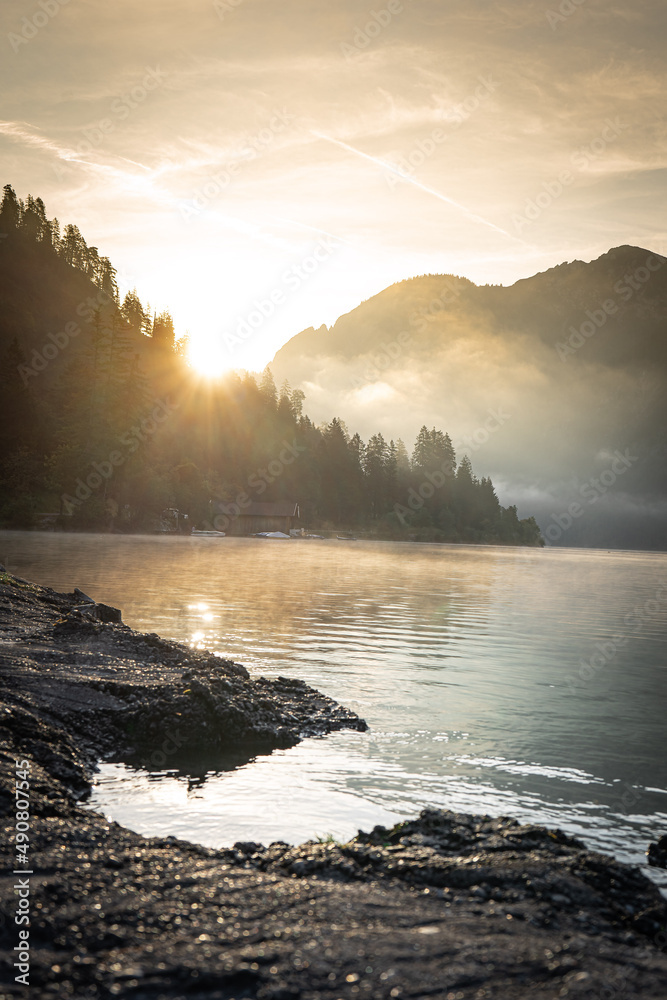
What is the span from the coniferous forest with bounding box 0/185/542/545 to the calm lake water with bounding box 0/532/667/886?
231 feet

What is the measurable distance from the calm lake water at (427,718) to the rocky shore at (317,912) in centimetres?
119

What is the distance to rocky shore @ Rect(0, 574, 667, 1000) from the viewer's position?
12.5 ft

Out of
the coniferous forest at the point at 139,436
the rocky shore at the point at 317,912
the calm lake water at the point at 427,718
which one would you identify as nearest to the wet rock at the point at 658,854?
the calm lake water at the point at 427,718

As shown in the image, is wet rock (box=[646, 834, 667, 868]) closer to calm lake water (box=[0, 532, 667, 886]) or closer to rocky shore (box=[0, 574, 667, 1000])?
calm lake water (box=[0, 532, 667, 886])

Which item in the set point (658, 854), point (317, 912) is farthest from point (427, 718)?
point (317, 912)

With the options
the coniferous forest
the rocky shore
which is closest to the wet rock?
the rocky shore

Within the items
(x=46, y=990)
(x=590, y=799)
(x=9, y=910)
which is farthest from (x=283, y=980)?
(x=590, y=799)

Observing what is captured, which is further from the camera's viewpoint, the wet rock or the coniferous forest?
the coniferous forest

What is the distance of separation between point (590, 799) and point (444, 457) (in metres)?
194

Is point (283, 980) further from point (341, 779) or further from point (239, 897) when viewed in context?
point (341, 779)

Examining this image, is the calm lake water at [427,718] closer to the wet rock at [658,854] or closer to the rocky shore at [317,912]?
the wet rock at [658,854]

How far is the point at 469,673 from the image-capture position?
658 inches

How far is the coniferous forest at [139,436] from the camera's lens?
98.1 m

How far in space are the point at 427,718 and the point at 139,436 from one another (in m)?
105
